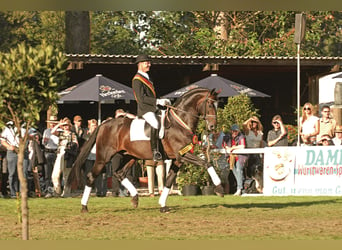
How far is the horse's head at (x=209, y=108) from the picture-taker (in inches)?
623

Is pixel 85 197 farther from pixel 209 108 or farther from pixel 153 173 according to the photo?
pixel 153 173

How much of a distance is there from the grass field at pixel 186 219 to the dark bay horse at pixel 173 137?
845 millimetres

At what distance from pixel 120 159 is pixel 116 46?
37873mm

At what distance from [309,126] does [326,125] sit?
54 cm

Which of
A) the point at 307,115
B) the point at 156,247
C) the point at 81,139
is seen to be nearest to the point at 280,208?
the point at 307,115

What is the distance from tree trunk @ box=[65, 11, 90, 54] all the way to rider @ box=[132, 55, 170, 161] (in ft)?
54.2

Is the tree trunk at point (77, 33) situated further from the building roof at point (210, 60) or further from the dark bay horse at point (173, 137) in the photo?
the dark bay horse at point (173, 137)

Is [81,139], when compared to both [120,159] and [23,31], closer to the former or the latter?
[120,159]

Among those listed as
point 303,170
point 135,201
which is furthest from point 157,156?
point 303,170

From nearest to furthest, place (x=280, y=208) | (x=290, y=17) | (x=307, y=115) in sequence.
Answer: (x=280, y=208)
(x=307, y=115)
(x=290, y=17)

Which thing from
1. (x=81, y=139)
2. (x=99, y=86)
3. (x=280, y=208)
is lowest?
(x=280, y=208)

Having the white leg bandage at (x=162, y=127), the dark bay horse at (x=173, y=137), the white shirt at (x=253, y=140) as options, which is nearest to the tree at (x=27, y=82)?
the dark bay horse at (x=173, y=137)

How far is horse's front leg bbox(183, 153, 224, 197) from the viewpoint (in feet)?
49.8

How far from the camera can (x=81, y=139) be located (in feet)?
70.2
